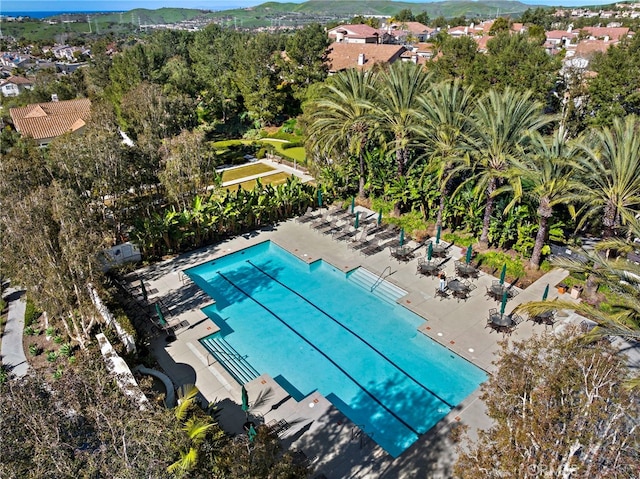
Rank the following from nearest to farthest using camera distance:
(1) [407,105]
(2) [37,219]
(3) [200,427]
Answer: (3) [200,427] → (2) [37,219] → (1) [407,105]

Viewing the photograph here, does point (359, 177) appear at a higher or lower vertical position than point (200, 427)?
lower

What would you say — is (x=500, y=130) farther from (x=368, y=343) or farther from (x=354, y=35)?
(x=354, y=35)

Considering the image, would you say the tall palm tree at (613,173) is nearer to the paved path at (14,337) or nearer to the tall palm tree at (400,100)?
the tall palm tree at (400,100)

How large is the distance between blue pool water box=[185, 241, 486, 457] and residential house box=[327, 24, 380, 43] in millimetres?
93982

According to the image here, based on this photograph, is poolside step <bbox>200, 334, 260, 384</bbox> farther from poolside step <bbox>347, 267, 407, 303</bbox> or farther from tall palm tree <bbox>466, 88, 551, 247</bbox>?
tall palm tree <bbox>466, 88, 551, 247</bbox>

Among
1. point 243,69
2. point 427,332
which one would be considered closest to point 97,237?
point 427,332

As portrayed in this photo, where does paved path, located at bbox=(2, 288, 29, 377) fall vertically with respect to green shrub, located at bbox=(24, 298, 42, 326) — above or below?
below

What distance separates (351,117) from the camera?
2472cm

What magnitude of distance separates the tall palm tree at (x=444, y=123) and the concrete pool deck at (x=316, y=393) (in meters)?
4.41

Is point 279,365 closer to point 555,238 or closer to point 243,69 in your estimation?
point 555,238

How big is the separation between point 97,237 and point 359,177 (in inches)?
668

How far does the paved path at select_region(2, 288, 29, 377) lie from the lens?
1485 cm

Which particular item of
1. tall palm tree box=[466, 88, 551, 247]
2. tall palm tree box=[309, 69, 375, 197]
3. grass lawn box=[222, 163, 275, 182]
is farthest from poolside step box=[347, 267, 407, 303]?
grass lawn box=[222, 163, 275, 182]

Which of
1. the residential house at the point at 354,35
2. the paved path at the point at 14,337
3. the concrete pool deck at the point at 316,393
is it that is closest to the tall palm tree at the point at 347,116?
the concrete pool deck at the point at 316,393
